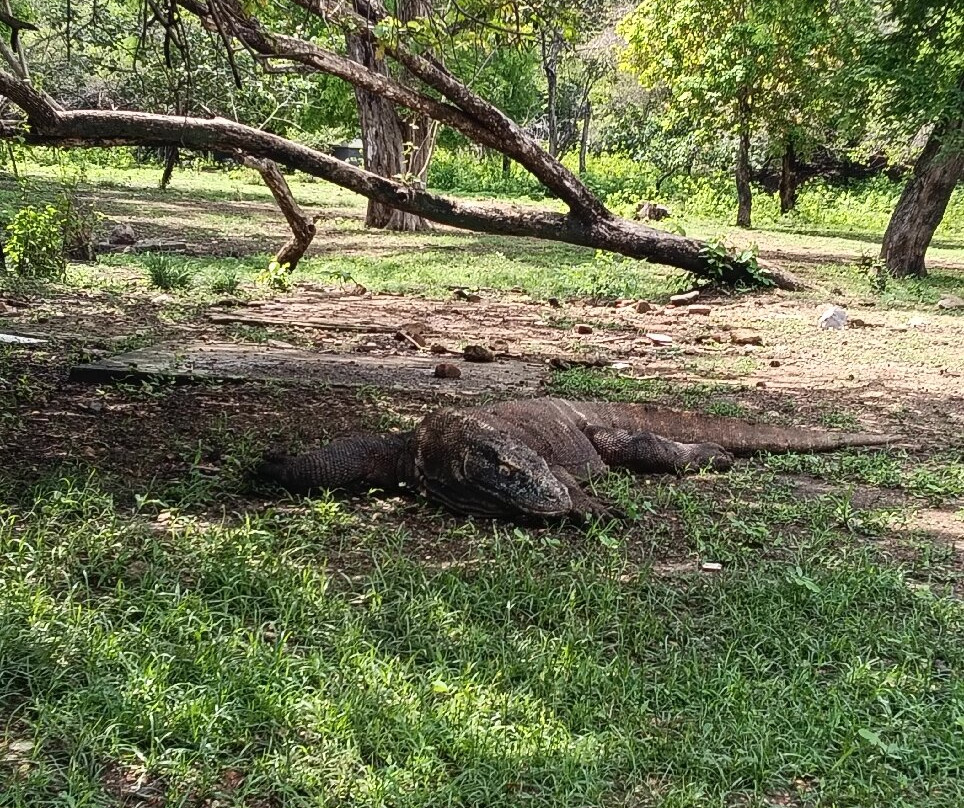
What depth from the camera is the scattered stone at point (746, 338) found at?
7.57 meters

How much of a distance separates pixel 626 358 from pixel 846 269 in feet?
21.6

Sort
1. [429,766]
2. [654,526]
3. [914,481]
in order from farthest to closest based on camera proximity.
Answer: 1. [914,481]
2. [654,526]
3. [429,766]

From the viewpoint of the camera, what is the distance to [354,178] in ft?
21.2

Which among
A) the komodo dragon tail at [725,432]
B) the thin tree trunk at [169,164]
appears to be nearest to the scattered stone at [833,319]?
the komodo dragon tail at [725,432]

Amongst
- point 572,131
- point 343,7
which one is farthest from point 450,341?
point 572,131

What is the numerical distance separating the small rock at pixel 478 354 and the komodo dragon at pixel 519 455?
1758mm

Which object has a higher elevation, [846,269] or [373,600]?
[846,269]

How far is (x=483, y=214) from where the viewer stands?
7.48m

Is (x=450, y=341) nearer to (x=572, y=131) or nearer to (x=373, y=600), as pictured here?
(x=373, y=600)

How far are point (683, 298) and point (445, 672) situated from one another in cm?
743

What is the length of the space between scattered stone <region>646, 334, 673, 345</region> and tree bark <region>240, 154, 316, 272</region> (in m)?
3.26

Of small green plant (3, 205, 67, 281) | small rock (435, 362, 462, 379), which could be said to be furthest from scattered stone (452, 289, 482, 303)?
small green plant (3, 205, 67, 281)

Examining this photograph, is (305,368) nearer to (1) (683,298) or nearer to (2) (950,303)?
(1) (683,298)

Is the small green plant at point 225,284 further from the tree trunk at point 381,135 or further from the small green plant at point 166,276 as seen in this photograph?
the tree trunk at point 381,135
